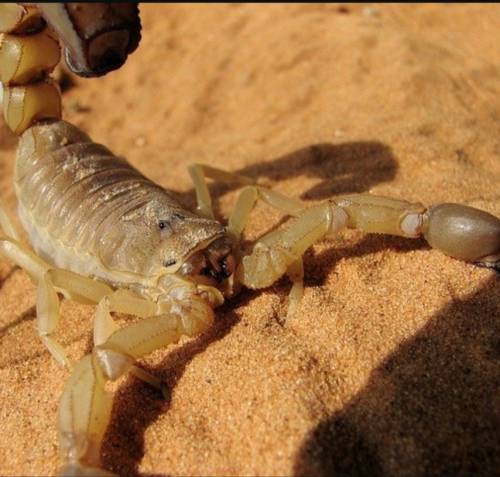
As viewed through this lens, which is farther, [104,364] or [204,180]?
[204,180]

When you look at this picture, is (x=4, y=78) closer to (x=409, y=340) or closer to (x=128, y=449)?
(x=128, y=449)

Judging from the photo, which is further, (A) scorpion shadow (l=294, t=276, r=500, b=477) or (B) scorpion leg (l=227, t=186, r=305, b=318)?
(B) scorpion leg (l=227, t=186, r=305, b=318)

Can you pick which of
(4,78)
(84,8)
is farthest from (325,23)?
(84,8)

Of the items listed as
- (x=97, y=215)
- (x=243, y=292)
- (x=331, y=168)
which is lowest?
(x=331, y=168)

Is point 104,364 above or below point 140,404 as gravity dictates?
above

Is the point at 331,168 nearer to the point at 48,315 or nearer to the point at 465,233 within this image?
the point at 465,233

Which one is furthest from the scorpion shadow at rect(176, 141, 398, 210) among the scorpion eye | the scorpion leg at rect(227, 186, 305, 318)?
the scorpion eye

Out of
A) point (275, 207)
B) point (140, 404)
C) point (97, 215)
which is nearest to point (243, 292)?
point (275, 207)

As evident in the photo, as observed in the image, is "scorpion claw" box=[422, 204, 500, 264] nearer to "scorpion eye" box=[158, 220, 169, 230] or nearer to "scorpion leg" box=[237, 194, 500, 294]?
"scorpion leg" box=[237, 194, 500, 294]
